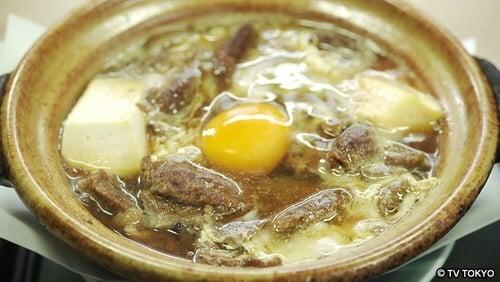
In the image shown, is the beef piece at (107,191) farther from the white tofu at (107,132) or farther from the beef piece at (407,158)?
the beef piece at (407,158)

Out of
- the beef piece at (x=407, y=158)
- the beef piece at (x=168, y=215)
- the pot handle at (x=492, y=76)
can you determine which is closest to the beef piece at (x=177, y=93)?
the beef piece at (x=168, y=215)

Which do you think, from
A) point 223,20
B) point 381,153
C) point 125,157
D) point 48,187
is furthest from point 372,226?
point 223,20

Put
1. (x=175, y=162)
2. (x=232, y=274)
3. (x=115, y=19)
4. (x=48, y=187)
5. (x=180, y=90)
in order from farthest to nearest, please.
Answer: (x=115, y=19) < (x=180, y=90) < (x=175, y=162) < (x=48, y=187) < (x=232, y=274)

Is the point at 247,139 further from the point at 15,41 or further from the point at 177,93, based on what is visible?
the point at 15,41

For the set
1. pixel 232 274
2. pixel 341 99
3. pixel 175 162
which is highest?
pixel 341 99

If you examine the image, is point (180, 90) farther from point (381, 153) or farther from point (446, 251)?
point (446, 251)

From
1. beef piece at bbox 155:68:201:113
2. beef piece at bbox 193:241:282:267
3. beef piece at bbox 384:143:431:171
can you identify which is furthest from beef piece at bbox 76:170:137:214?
beef piece at bbox 384:143:431:171

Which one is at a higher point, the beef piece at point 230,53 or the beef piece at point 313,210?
the beef piece at point 230,53
